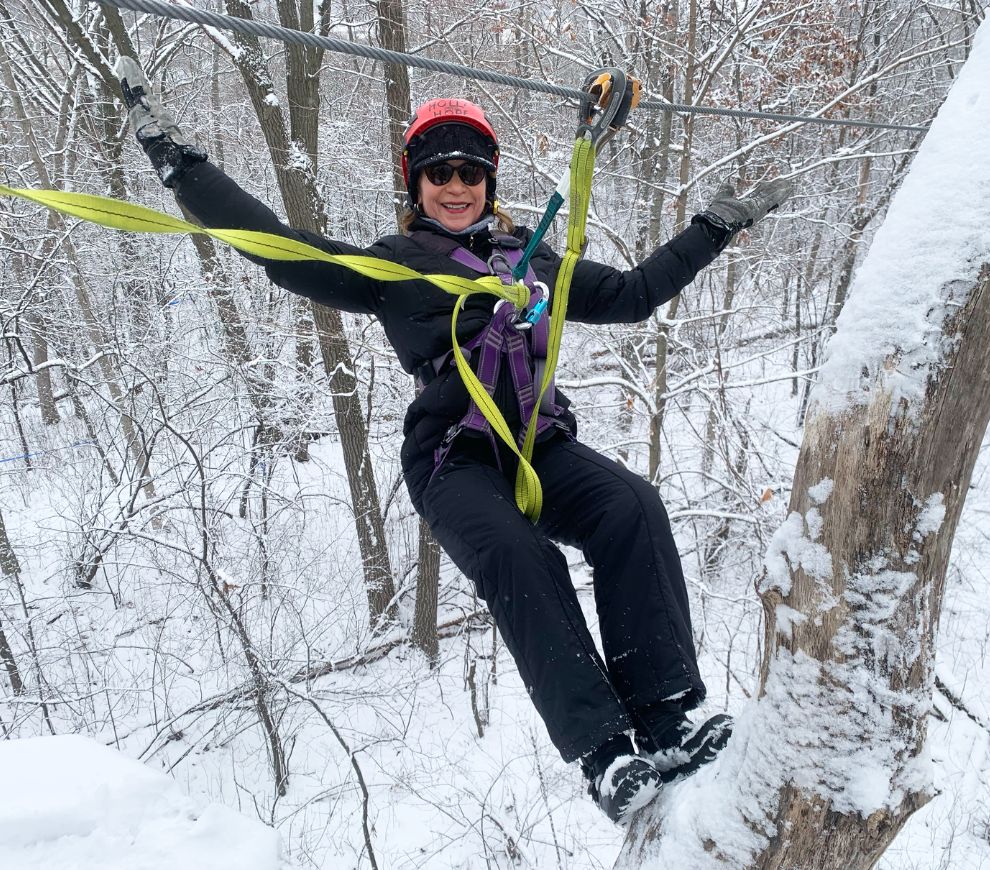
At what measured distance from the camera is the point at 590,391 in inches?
338

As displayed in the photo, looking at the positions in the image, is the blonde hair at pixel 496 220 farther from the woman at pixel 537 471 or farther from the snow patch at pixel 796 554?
the snow patch at pixel 796 554

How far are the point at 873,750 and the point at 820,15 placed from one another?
6.96 m

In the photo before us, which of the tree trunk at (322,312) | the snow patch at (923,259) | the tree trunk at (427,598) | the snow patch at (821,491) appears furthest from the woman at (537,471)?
the tree trunk at (427,598)

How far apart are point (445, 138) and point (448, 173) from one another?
0.40 ft

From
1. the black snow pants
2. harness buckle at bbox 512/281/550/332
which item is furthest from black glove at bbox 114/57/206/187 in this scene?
the black snow pants

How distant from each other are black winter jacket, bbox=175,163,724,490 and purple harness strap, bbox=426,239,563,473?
52 millimetres

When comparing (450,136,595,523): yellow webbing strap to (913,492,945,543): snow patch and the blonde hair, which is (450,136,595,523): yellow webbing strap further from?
(913,492,945,543): snow patch

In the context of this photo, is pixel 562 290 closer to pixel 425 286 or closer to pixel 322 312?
pixel 425 286

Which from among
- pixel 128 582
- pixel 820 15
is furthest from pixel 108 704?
pixel 820 15

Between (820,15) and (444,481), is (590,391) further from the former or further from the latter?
(444,481)

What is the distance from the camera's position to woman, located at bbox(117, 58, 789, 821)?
1.42 metres

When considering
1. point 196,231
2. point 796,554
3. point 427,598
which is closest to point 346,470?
point 427,598

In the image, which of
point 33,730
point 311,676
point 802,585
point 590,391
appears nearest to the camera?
point 802,585

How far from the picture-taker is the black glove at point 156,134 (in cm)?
177
